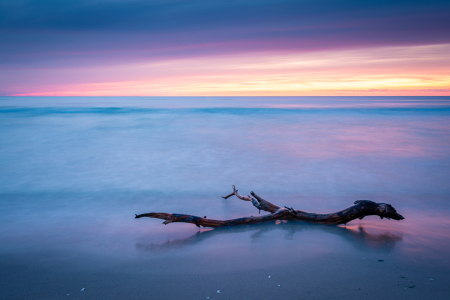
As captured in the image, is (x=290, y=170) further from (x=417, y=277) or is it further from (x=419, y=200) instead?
(x=417, y=277)

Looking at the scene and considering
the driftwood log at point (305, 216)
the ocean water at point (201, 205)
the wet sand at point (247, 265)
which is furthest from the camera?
the driftwood log at point (305, 216)

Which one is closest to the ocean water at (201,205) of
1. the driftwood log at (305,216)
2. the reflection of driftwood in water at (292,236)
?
the reflection of driftwood in water at (292,236)

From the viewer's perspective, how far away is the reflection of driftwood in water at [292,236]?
3.44 meters

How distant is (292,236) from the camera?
3.68 metres

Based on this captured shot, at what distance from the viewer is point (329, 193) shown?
599cm

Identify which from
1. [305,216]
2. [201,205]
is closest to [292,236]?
[305,216]

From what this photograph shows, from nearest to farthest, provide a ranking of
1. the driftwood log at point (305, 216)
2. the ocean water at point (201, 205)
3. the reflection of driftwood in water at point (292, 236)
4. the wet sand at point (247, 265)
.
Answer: the wet sand at point (247, 265) < the ocean water at point (201, 205) < the reflection of driftwood in water at point (292, 236) < the driftwood log at point (305, 216)

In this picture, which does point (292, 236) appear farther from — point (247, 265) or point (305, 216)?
point (247, 265)

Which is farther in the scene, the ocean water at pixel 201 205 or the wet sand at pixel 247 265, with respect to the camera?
the ocean water at pixel 201 205

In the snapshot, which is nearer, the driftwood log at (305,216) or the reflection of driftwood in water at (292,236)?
the reflection of driftwood in water at (292,236)

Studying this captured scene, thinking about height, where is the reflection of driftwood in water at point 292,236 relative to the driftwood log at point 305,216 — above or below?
below

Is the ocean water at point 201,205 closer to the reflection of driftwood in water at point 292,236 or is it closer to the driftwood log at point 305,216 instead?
the reflection of driftwood in water at point 292,236

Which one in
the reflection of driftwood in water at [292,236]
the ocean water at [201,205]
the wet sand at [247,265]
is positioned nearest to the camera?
the wet sand at [247,265]

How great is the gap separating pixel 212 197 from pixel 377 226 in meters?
3.04
